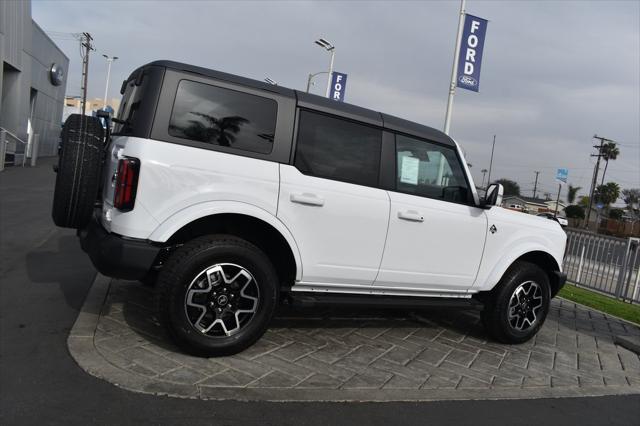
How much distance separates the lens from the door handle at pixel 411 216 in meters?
4.27

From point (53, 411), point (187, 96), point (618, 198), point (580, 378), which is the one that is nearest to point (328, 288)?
point (187, 96)

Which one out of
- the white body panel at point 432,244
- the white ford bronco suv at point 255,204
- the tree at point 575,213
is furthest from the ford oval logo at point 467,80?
the tree at point 575,213

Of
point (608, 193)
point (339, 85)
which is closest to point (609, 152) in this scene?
point (608, 193)

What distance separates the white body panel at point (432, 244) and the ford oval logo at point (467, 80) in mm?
8295

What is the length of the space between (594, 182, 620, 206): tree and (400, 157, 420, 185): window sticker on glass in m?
77.3

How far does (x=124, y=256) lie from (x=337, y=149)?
1.83 metres

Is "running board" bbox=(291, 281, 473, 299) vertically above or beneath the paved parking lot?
above

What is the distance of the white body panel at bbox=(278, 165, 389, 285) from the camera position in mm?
3826

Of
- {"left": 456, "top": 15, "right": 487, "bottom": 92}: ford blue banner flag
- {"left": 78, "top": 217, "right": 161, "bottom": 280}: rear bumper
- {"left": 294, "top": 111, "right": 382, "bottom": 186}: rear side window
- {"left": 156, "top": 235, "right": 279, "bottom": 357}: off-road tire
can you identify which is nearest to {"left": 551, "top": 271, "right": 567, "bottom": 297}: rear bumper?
{"left": 294, "top": 111, "right": 382, "bottom": 186}: rear side window

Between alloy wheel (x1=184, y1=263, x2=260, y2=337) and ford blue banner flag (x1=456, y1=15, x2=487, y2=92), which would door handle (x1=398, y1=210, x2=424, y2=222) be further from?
ford blue banner flag (x1=456, y1=15, x2=487, y2=92)

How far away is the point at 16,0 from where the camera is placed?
20.1m

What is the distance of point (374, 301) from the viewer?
4.29 metres

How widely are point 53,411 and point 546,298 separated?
14.8ft

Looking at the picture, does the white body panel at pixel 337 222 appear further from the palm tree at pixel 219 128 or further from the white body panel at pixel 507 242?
the palm tree at pixel 219 128
